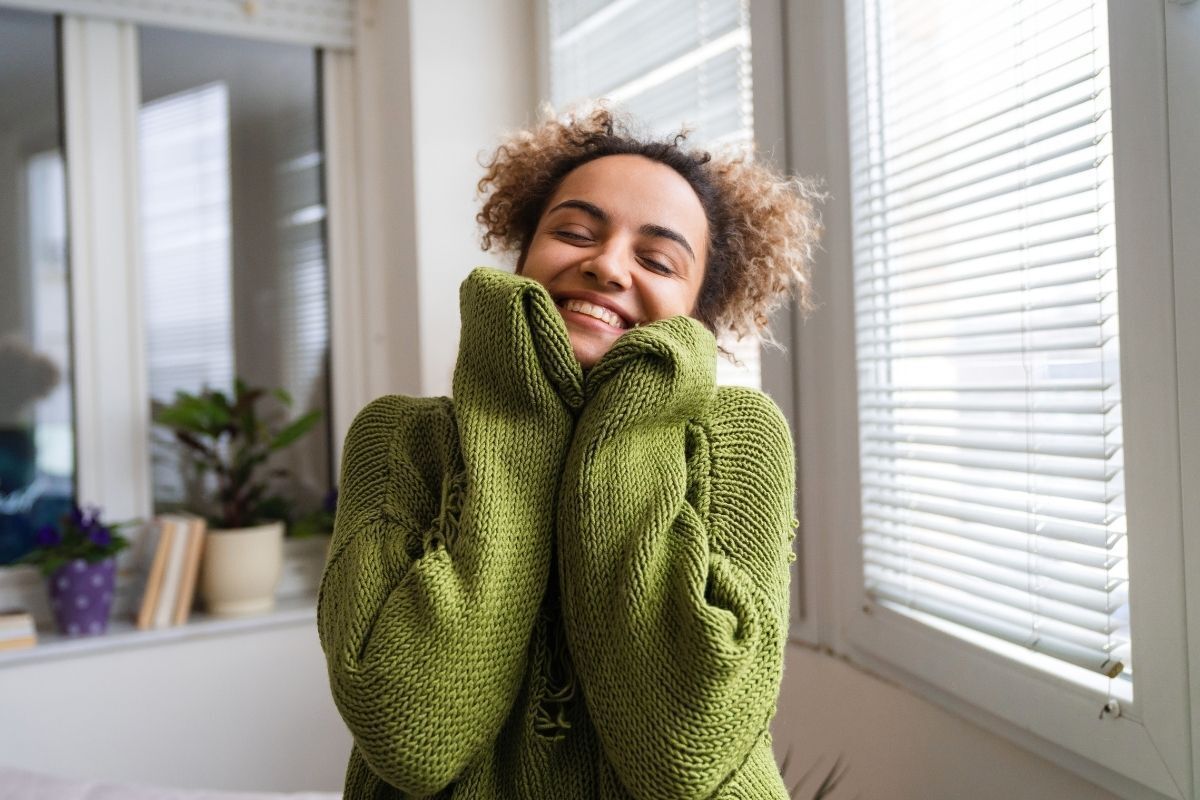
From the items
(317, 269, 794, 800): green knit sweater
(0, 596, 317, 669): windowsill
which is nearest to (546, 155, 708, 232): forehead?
(317, 269, 794, 800): green knit sweater

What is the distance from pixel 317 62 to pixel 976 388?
6.90ft

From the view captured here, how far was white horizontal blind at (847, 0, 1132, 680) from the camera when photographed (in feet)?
3.55

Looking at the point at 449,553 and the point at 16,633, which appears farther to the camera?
the point at 16,633

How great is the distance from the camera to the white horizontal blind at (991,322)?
1082 millimetres

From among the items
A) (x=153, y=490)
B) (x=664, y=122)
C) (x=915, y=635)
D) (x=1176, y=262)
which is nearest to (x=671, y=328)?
(x=1176, y=262)

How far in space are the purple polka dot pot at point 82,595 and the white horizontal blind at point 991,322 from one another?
65.7 inches

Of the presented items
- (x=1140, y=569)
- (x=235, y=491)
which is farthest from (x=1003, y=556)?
(x=235, y=491)

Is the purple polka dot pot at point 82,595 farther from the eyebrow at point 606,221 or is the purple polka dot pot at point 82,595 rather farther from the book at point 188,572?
the eyebrow at point 606,221

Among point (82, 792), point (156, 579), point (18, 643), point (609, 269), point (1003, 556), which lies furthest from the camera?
point (156, 579)

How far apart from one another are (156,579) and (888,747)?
1.65 meters

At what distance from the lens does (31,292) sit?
91.4 inches

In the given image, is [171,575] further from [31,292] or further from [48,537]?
[31,292]

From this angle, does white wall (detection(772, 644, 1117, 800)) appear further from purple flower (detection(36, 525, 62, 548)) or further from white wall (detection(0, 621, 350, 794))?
purple flower (detection(36, 525, 62, 548))

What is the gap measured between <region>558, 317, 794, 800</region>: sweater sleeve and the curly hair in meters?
0.23
